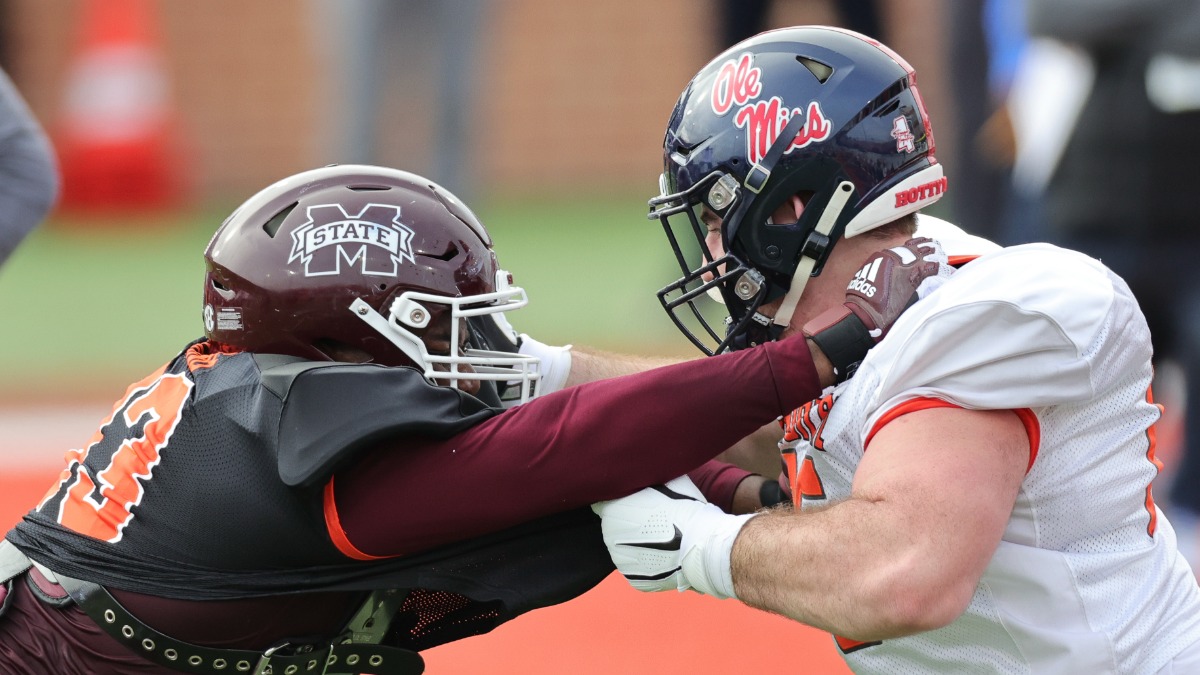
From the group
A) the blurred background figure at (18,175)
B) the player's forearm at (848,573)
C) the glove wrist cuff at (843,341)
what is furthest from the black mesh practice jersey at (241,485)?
the blurred background figure at (18,175)

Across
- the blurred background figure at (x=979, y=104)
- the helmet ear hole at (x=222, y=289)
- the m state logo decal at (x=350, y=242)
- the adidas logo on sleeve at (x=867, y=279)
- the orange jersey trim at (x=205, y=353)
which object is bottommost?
the blurred background figure at (x=979, y=104)

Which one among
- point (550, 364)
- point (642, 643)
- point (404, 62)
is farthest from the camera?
point (404, 62)

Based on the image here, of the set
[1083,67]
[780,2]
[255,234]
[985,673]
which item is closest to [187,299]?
[780,2]

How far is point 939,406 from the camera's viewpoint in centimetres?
250

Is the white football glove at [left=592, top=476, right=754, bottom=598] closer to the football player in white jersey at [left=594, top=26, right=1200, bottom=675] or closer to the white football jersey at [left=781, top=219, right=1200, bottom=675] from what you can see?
the football player in white jersey at [left=594, top=26, right=1200, bottom=675]

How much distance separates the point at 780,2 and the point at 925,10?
13.8 ft

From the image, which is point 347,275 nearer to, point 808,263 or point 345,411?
point 345,411

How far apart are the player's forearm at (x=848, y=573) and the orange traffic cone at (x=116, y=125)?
11558 mm

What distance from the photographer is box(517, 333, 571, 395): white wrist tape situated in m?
3.60

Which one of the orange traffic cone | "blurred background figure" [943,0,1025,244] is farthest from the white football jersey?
the orange traffic cone

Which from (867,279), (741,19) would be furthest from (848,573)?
(741,19)

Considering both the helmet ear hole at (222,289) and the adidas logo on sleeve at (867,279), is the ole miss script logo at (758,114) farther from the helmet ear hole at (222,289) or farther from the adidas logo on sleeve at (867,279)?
the helmet ear hole at (222,289)

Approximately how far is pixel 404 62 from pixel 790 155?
8.07m

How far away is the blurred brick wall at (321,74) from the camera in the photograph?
14.1 metres
